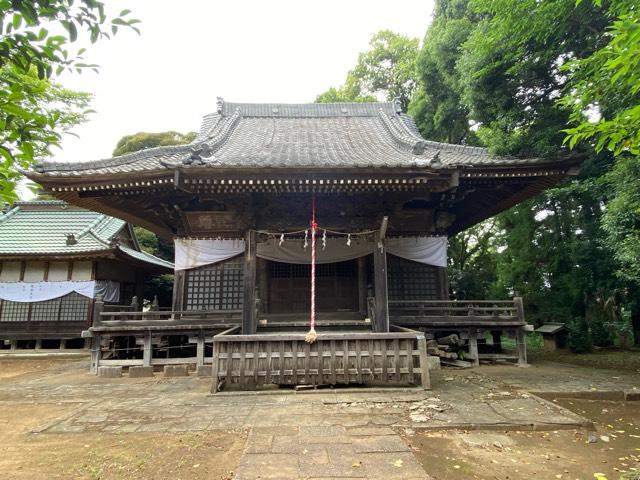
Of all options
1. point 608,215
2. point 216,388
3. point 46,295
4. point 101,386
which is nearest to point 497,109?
point 608,215

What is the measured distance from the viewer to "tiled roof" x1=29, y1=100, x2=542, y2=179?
759cm

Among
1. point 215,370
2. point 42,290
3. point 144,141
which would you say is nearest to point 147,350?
point 215,370

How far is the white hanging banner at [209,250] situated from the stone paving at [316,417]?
360 centimetres

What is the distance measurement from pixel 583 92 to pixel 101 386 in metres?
10.3

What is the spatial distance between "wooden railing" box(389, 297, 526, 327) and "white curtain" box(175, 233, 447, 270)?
1327mm

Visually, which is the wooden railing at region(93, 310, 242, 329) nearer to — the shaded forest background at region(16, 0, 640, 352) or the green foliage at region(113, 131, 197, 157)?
the shaded forest background at region(16, 0, 640, 352)

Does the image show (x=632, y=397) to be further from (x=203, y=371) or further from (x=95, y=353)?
(x=95, y=353)

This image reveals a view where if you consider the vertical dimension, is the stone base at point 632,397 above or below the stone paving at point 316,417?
below

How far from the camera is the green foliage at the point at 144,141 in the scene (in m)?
24.8

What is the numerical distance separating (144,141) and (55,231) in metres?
10.6

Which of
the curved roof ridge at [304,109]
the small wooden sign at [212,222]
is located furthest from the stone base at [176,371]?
the curved roof ridge at [304,109]

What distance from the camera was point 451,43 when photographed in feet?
51.0

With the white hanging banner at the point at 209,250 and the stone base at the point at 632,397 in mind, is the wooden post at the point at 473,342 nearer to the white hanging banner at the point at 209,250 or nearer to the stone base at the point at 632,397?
the stone base at the point at 632,397

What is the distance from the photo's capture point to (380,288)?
7887mm
